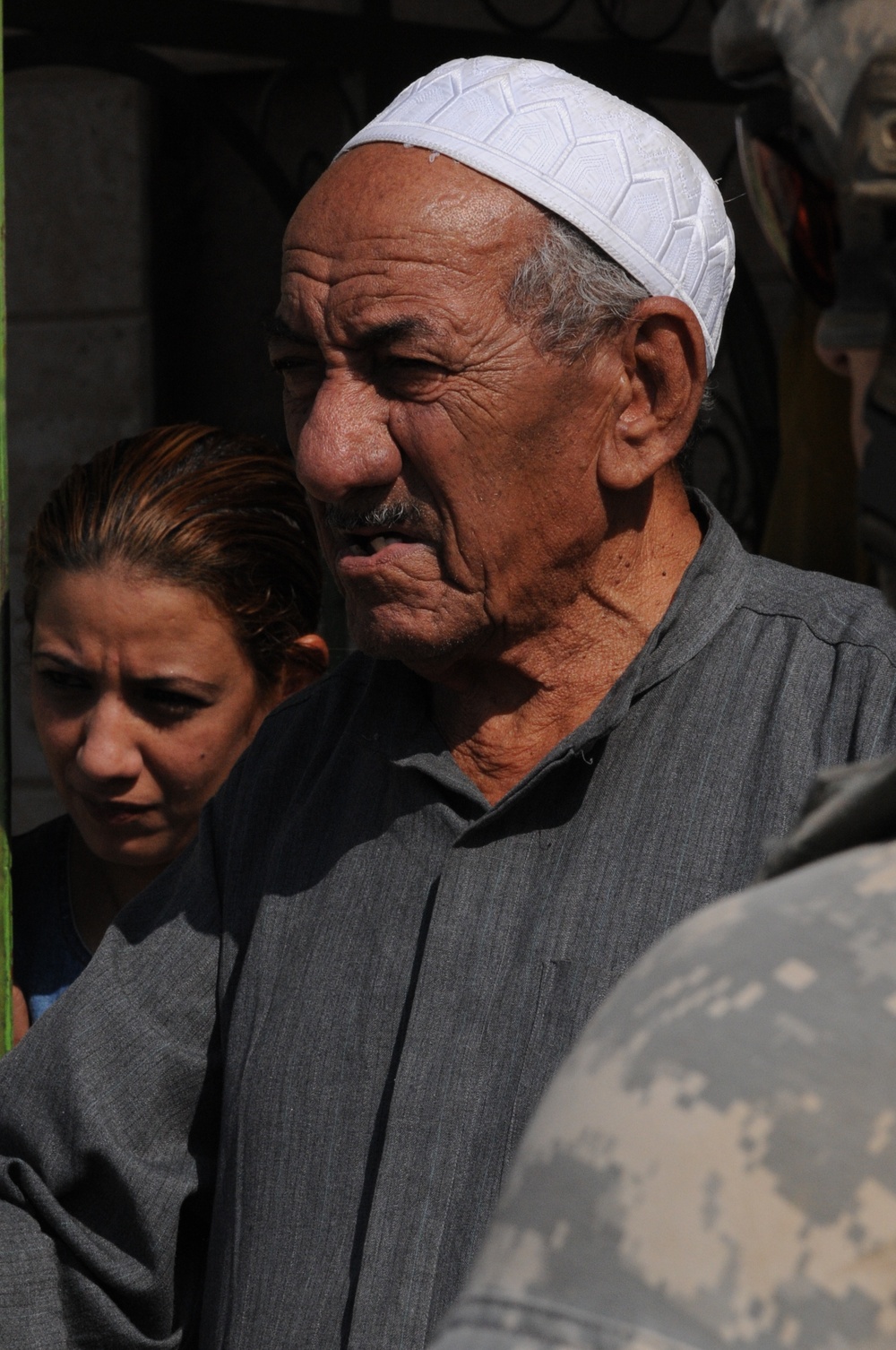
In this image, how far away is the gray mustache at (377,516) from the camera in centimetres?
178

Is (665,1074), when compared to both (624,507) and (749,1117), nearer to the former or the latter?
(749,1117)

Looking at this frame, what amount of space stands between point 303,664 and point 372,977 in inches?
39.5

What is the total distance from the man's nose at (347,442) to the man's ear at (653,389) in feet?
0.76

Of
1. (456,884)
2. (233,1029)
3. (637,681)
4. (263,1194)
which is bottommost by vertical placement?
(263,1194)

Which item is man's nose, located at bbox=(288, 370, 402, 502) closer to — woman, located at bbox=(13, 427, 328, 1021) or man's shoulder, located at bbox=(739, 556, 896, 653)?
man's shoulder, located at bbox=(739, 556, 896, 653)

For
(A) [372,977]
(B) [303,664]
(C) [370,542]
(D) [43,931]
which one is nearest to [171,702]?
(B) [303,664]

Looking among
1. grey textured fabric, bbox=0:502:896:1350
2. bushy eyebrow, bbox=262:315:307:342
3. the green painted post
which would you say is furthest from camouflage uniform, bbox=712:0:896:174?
the green painted post

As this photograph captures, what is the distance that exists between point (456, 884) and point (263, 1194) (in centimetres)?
37

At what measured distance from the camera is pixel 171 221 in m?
4.11

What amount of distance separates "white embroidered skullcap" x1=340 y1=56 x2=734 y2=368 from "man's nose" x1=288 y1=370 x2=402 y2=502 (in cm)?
27

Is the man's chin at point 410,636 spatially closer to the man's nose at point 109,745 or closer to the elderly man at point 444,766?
the elderly man at point 444,766

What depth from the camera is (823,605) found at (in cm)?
176

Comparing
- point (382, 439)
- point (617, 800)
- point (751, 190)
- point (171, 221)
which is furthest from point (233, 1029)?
point (171, 221)

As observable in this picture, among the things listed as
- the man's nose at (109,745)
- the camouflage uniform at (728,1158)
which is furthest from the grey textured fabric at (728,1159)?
the man's nose at (109,745)
